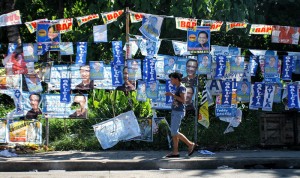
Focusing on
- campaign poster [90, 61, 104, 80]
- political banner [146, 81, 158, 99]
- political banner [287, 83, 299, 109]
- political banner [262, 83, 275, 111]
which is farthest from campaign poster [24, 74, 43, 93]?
political banner [287, 83, 299, 109]

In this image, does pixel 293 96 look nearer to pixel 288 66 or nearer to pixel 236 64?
pixel 288 66

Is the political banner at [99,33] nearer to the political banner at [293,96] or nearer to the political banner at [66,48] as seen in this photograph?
the political banner at [66,48]

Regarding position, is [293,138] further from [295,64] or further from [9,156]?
[9,156]

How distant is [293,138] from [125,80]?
4.08m

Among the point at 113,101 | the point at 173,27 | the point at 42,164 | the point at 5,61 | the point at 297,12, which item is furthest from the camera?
the point at 297,12

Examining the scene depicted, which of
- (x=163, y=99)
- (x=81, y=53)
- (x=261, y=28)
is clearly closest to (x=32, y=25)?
(x=81, y=53)

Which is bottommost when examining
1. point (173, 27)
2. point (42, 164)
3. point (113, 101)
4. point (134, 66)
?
point (42, 164)

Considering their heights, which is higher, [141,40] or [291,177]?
[141,40]

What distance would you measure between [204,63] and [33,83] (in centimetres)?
380

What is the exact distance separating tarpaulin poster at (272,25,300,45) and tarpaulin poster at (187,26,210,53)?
1.62 meters

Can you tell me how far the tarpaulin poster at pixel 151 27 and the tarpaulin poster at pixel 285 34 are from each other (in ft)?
8.69

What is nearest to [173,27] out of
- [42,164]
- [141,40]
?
[141,40]

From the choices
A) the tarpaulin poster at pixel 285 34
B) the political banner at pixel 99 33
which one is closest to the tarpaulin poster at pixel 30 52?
the political banner at pixel 99 33

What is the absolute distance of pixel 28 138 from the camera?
33.9 ft
